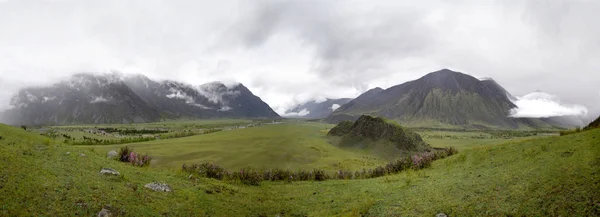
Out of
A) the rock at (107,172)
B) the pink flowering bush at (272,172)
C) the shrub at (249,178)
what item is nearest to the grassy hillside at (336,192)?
the rock at (107,172)

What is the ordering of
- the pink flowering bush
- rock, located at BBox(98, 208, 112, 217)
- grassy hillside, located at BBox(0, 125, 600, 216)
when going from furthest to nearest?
the pink flowering bush → rock, located at BBox(98, 208, 112, 217) → grassy hillside, located at BBox(0, 125, 600, 216)

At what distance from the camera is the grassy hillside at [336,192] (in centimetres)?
775

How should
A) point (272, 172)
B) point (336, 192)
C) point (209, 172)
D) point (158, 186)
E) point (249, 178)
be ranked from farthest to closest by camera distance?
1. point (272, 172)
2. point (209, 172)
3. point (249, 178)
4. point (336, 192)
5. point (158, 186)

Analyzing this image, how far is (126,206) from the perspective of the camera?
29.5ft

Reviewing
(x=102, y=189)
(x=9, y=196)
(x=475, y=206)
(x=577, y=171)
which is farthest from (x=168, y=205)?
(x=577, y=171)

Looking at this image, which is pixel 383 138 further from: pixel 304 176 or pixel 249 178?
pixel 249 178

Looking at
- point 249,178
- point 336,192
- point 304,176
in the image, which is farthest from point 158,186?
point 304,176

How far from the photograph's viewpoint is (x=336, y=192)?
16062 millimetres

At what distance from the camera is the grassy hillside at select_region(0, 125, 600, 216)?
775 cm

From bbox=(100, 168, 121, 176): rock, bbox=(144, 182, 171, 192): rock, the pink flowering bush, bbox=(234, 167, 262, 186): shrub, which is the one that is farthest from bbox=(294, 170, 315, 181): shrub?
bbox=(100, 168, 121, 176): rock

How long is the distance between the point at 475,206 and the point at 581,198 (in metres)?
2.45

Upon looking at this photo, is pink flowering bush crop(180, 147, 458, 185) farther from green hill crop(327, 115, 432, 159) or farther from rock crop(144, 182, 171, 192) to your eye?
green hill crop(327, 115, 432, 159)

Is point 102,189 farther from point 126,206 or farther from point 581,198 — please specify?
point 581,198

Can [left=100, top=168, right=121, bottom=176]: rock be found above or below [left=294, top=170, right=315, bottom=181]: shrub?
above
